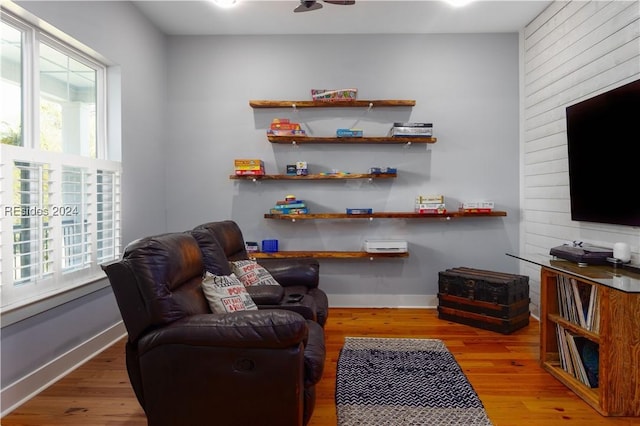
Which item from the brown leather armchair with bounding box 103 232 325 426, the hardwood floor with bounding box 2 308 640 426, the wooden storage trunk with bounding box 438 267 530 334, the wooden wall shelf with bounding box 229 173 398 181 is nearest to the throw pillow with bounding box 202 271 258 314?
the brown leather armchair with bounding box 103 232 325 426

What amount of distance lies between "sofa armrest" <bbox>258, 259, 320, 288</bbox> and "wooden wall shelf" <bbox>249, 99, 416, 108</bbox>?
178 cm

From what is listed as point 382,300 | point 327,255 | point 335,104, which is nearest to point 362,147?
point 335,104

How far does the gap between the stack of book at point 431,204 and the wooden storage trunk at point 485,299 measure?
651mm

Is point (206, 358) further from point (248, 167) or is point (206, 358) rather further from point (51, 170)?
point (248, 167)

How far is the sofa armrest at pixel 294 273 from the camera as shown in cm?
341

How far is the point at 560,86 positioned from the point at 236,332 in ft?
11.5

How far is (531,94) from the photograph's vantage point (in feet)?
13.7

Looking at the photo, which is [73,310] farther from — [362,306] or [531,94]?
[531,94]

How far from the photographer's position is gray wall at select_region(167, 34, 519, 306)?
445 cm

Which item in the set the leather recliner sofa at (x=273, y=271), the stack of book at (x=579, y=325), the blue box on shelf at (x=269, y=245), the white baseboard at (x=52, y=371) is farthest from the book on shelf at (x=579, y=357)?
the white baseboard at (x=52, y=371)

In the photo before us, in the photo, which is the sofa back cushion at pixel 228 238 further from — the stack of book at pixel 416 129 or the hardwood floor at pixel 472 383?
the stack of book at pixel 416 129

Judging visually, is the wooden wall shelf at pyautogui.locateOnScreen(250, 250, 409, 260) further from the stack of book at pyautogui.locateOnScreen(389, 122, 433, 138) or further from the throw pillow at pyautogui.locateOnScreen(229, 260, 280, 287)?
the stack of book at pyautogui.locateOnScreen(389, 122, 433, 138)

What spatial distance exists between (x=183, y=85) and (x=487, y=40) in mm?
3373

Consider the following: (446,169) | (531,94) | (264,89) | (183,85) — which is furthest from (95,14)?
(531,94)
